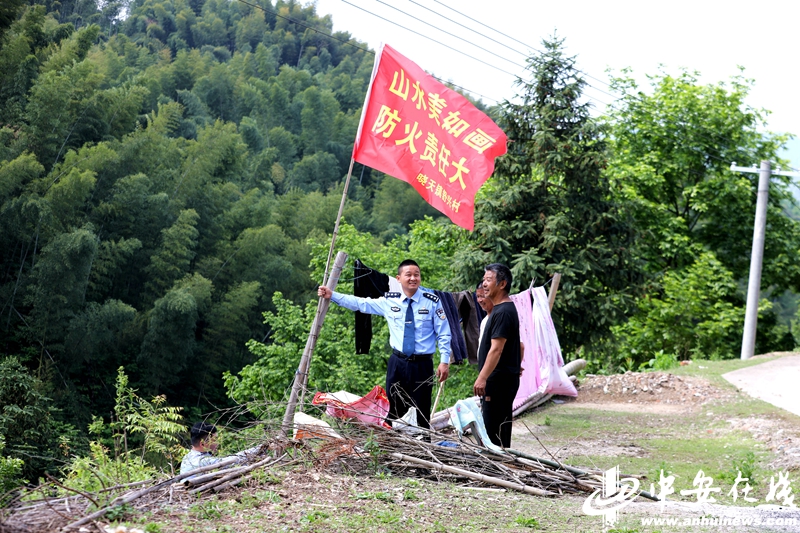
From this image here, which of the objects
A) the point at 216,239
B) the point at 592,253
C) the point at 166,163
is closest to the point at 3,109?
the point at 166,163

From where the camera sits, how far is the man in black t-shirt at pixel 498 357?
569 centimetres

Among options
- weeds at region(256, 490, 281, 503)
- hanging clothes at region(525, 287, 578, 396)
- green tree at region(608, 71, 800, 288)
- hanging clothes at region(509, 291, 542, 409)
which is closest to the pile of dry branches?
weeds at region(256, 490, 281, 503)

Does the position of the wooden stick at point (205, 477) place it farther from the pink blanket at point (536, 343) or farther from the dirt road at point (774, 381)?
the dirt road at point (774, 381)

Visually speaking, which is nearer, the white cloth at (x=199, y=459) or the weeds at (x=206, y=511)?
the weeds at (x=206, y=511)

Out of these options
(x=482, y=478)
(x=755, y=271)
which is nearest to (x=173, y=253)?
(x=755, y=271)

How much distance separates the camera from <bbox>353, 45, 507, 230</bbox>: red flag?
6.42 m

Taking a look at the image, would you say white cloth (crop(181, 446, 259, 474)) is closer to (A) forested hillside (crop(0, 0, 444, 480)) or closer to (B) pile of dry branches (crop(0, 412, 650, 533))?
(B) pile of dry branches (crop(0, 412, 650, 533))

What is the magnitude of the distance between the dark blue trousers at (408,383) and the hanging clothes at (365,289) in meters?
1.18

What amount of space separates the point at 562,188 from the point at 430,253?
1095cm

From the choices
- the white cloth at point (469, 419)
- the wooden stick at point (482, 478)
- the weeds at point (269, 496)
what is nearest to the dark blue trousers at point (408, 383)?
the white cloth at point (469, 419)

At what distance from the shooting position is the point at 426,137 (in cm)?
663

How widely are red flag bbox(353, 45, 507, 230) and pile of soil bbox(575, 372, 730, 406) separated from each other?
6074 millimetres

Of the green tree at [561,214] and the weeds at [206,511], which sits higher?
the green tree at [561,214]
